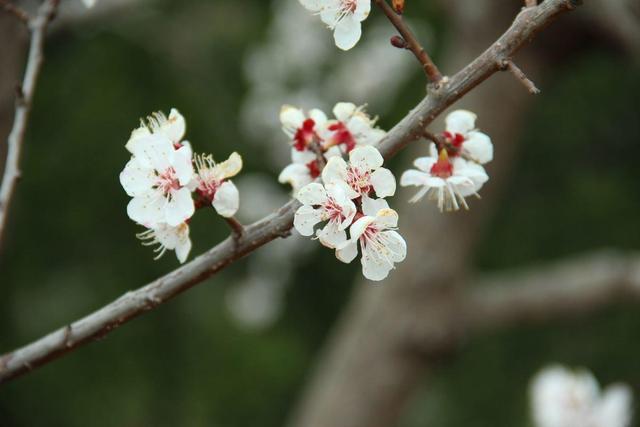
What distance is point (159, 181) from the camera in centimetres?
82

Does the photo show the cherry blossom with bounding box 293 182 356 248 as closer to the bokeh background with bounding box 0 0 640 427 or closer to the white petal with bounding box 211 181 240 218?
the white petal with bounding box 211 181 240 218

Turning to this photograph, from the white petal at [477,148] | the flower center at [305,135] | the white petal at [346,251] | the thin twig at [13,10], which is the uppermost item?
the thin twig at [13,10]

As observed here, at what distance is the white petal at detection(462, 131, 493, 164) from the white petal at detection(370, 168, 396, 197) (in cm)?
16

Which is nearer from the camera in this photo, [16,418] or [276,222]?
[276,222]

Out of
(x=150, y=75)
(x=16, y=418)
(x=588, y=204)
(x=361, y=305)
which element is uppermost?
(x=150, y=75)

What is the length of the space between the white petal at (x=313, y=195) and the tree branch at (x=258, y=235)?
48 millimetres

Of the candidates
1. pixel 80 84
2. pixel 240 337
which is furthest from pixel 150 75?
pixel 240 337

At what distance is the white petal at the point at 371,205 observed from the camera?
2.68 feet

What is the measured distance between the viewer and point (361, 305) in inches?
108

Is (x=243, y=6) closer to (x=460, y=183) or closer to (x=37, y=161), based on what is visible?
(x=37, y=161)

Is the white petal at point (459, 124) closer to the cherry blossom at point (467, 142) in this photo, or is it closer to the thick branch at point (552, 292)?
the cherry blossom at point (467, 142)

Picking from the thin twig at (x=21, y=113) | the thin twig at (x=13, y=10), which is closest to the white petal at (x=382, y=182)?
the thin twig at (x=21, y=113)

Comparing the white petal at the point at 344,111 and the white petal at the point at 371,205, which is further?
the white petal at the point at 344,111

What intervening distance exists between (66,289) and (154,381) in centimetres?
46
